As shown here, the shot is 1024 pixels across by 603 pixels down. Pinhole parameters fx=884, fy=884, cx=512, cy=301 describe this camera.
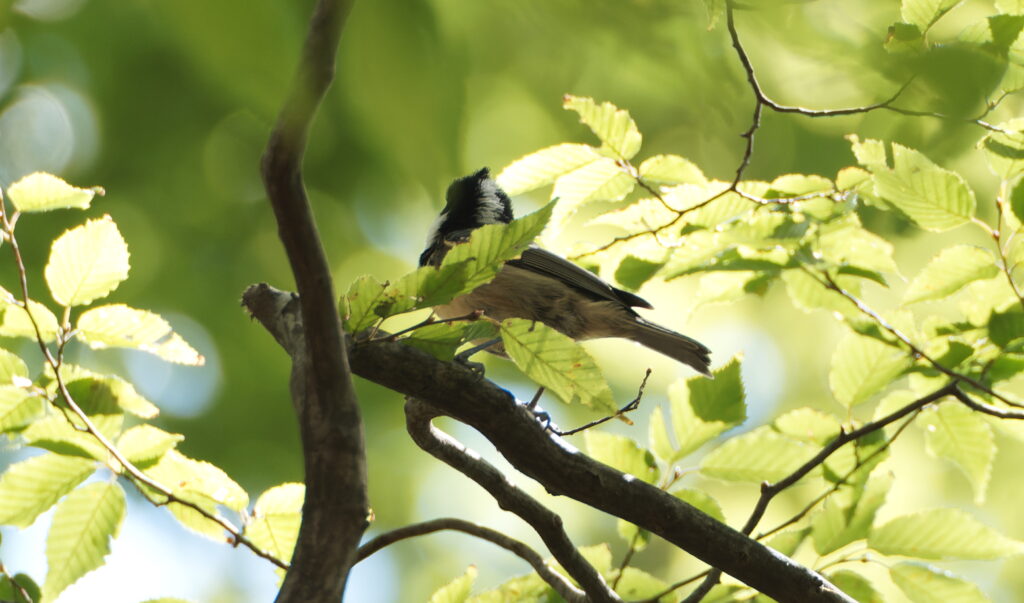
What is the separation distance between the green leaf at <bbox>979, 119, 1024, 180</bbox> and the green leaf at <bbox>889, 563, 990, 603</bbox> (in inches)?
44.9

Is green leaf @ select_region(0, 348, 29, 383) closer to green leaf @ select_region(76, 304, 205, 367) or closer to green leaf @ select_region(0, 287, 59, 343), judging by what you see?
green leaf @ select_region(0, 287, 59, 343)

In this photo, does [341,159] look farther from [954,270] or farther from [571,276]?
[954,270]

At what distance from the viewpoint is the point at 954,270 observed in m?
2.57

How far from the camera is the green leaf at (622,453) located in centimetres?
261

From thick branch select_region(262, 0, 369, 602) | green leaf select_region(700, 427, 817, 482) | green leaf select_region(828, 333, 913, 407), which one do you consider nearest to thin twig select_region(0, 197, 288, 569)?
thick branch select_region(262, 0, 369, 602)

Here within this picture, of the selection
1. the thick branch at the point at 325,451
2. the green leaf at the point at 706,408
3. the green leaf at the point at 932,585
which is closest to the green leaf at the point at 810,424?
the green leaf at the point at 706,408

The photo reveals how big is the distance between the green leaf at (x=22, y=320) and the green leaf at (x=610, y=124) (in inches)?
60.4

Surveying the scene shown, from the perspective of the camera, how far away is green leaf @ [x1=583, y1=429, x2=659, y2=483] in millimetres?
2609

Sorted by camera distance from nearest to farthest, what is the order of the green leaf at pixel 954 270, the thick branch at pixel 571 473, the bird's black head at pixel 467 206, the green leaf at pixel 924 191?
the thick branch at pixel 571 473, the green leaf at pixel 924 191, the green leaf at pixel 954 270, the bird's black head at pixel 467 206

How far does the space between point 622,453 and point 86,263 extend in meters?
1.54

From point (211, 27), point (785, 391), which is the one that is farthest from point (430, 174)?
point (785, 391)

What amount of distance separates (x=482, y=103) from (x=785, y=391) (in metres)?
2.71

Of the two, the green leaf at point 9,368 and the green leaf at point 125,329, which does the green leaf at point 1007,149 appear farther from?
the green leaf at point 9,368

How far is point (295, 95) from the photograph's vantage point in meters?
1.22
